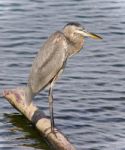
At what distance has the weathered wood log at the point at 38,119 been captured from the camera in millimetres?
10031

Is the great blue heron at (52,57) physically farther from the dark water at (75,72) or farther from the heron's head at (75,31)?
the dark water at (75,72)

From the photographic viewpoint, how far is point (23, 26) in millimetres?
16969

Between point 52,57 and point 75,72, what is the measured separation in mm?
3588

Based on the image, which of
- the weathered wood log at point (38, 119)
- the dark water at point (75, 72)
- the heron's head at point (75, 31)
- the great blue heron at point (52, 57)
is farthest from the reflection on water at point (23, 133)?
the heron's head at point (75, 31)

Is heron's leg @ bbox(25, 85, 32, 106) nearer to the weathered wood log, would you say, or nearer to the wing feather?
the wing feather

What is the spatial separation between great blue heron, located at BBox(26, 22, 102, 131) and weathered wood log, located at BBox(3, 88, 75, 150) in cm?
21

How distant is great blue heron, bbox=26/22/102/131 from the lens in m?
10.6

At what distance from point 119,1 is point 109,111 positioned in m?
6.90

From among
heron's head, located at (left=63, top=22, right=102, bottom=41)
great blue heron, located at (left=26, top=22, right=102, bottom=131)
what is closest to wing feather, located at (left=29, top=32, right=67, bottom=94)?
great blue heron, located at (left=26, top=22, right=102, bottom=131)

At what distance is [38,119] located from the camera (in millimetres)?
10852

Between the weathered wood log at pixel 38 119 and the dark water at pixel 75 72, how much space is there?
0.94 ft

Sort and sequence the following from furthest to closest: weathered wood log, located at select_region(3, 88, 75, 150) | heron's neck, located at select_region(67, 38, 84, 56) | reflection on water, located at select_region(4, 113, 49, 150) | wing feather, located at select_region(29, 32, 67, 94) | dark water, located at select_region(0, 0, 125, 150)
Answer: dark water, located at select_region(0, 0, 125, 150) < reflection on water, located at select_region(4, 113, 49, 150) < heron's neck, located at select_region(67, 38, 84, 56) < wing feather, located at select_region(29, 32, 67, 94) < weathered wood log, located at select_region(3, 88, 75, 150)

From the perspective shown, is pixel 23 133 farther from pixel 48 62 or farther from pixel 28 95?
pixel 48 62

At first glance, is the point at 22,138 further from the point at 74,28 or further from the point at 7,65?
the point at 7,65
